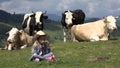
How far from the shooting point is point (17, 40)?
28391 mm

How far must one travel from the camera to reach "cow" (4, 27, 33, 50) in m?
27.8

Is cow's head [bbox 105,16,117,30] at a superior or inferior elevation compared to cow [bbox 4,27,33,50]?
superior

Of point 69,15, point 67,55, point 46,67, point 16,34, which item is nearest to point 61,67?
point 46,67

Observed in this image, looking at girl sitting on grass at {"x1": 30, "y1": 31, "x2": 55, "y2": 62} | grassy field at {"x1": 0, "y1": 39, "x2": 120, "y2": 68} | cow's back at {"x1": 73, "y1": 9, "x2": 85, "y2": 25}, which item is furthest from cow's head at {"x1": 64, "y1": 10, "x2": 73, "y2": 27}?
girl sitting on grass at {"x1": 30, "y1": 31, "x2": 55, "y2": 62}

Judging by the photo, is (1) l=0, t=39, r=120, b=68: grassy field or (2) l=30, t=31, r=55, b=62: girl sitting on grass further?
(2) l=30, t=31, r=55, b=62: girl sitting on grass

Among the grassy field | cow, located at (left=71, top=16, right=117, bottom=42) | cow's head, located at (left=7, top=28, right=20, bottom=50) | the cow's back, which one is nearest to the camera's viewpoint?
the grassy field

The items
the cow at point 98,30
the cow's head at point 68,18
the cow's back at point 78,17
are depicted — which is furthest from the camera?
the cow's back at point 78,17

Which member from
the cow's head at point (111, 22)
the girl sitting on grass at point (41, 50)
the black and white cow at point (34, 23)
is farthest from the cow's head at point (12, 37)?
the girl sitting on grass at point (41, 50)

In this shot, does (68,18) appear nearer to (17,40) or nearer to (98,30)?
(98,30)

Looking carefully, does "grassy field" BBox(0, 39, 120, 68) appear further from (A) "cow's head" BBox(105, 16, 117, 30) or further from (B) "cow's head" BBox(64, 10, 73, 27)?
(B) "cow's head" BBox(64, 10, 73, 27)

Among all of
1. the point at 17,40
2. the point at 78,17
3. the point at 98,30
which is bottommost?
the point at 17,40

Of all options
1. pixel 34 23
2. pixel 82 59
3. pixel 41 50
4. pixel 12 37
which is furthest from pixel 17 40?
pixel 82 59

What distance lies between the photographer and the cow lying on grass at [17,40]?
27841 mm

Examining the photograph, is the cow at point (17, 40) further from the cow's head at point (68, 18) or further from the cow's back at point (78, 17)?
the cow's back at point (78, 17)
